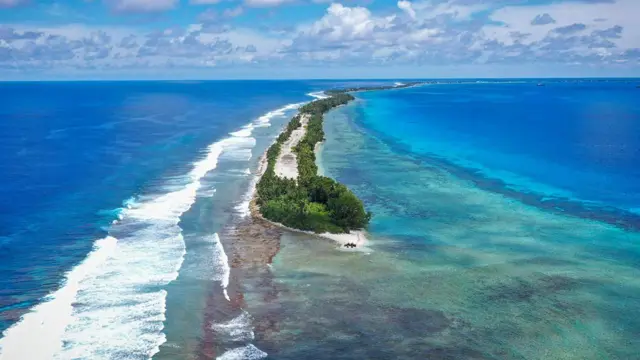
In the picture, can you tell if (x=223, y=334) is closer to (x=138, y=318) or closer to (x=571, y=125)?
(x=138, y=318)

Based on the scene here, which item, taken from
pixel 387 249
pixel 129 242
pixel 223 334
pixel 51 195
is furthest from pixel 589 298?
pixel 51 195

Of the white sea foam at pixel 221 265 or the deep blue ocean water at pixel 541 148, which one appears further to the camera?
the deep blue ocean water at pixel 541 148

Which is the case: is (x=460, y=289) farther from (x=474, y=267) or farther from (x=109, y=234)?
(x=109, y=234)

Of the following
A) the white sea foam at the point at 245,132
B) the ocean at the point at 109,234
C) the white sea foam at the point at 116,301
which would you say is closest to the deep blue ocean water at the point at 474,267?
the white sea foam at the point at 116,301

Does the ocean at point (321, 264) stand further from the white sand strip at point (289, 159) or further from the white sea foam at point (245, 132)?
the white sea foam at point (245, 132)

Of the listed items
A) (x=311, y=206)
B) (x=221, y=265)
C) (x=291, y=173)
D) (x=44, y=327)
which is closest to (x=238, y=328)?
(x=221, y=265)

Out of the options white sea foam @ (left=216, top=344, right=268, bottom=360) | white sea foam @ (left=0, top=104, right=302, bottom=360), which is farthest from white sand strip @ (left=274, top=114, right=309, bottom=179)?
white sea foam @ (left=216, top=344, right=268, bottom=360)

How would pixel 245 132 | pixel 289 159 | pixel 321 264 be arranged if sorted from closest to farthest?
pixel 321 264, pixel 289 159, pixel 245 132

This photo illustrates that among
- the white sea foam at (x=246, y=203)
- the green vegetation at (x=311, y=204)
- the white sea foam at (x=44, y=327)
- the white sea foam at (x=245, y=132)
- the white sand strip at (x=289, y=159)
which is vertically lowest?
the white sea foam at (x=245, y=132)
